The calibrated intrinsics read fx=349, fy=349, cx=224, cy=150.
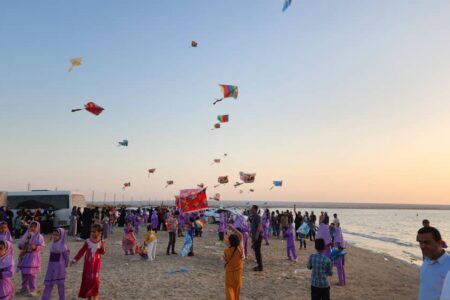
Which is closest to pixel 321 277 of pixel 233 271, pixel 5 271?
pixel 233 271

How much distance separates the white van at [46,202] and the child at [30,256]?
608 inches

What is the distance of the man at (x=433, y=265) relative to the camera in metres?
3.67

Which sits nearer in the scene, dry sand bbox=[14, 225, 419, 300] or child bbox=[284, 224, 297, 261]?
dry sand bbox=[14, 225, 419, 300]

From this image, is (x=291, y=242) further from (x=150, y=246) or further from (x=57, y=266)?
(x=57, y=266)

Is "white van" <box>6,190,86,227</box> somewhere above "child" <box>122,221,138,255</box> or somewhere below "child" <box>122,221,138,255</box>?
above

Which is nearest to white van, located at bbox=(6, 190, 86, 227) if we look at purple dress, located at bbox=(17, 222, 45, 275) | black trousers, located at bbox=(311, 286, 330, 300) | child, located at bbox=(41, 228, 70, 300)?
purple dress, located at bbox=(17, 222, 45, 275)

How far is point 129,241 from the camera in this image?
15.0m

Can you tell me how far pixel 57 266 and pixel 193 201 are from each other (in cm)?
640

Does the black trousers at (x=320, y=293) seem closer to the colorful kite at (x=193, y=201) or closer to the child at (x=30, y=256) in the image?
the child at (x=30, y=256)

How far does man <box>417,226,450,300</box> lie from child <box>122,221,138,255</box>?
503 inches

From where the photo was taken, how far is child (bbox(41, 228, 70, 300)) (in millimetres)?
7324

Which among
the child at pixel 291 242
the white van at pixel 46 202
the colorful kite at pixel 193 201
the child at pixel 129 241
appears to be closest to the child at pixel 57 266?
the colorful kite at pixel 193 201

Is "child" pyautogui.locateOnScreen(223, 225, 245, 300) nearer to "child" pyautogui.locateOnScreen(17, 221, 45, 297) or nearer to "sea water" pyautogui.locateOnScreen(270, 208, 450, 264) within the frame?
"child" pyautogui.locateOnScreen(17, 221, 45, 297)

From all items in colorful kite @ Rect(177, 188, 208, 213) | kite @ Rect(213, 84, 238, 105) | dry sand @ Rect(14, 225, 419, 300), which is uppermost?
kite @ Rect(213, 84, 238, 105)
